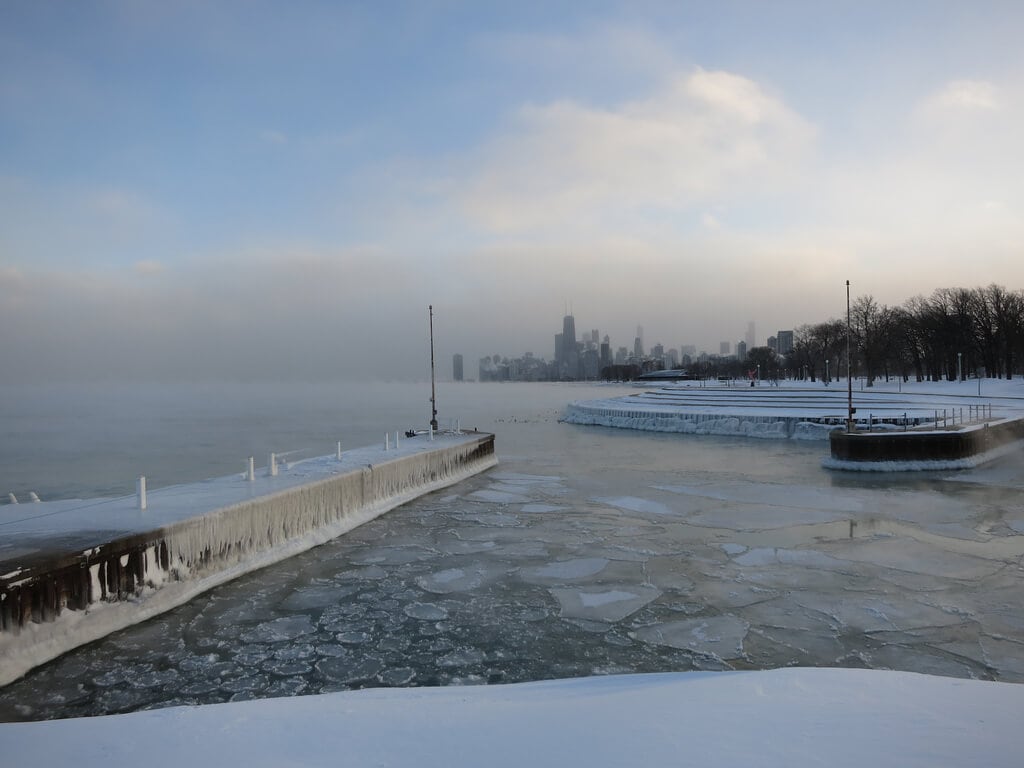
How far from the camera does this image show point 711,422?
5078cm

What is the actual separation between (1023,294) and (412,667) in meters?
117

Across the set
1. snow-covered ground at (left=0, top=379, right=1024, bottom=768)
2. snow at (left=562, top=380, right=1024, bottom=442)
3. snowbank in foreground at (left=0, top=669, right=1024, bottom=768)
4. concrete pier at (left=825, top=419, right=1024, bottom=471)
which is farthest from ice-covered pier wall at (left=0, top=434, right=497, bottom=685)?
snow at (left=562, top=380, right=1024, bottom=442)

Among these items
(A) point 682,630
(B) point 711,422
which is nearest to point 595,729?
(A) point 682,630

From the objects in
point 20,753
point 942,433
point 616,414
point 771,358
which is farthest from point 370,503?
point 771,358

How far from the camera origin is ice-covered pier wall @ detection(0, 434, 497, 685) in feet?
26.5

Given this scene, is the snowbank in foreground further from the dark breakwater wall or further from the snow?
the snow

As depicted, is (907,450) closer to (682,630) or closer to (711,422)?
(682,630)

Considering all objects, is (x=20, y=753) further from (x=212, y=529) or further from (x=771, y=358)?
(x=771, y=358)

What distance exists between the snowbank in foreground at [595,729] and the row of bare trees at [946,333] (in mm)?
82700

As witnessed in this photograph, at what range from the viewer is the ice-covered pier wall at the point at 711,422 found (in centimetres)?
4522

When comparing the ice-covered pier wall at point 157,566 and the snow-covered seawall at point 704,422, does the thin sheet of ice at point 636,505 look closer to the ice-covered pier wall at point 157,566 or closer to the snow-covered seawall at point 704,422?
the ice-covered pier wall at point 157,566

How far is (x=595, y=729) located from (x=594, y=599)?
578cm

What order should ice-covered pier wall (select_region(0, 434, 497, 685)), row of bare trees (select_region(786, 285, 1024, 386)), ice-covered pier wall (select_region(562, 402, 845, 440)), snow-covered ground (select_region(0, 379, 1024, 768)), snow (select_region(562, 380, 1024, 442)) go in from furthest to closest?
row of bare trees (select_region(786, 285, 1024, 386)) → ice-covered pier wall (select_region(562, 402, 845, 440)) → snow (select_region(562, 380, 1024, 442)) → ice-covered pier wall (select_region(0, 434, 497, 685)) → snow-covered ground (select_region(0, 379, 1024, 768))

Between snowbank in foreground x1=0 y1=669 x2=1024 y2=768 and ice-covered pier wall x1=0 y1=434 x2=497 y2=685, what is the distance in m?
3.40
